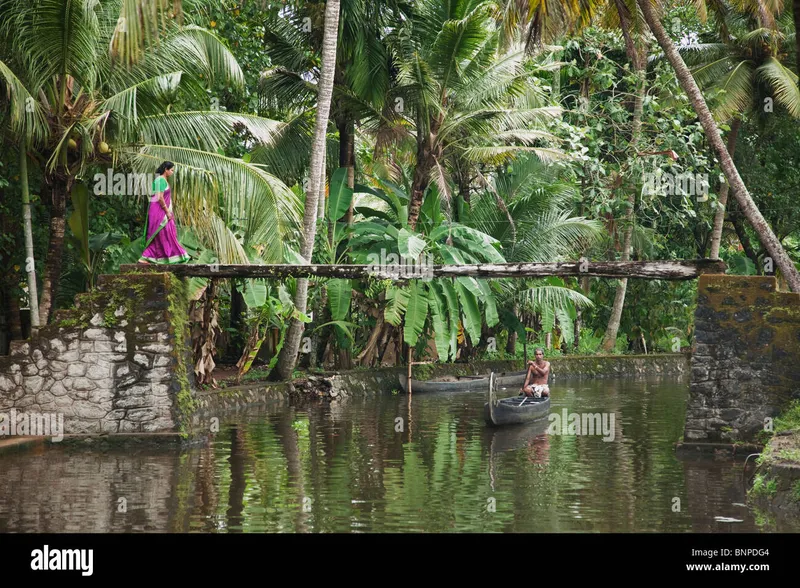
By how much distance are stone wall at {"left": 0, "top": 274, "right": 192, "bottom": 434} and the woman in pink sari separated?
0.57 metres

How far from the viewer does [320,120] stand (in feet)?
63.2

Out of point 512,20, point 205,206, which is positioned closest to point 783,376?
point 512,20

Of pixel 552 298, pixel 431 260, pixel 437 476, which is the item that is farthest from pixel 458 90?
pixel 437 476

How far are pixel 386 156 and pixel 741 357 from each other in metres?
15.4

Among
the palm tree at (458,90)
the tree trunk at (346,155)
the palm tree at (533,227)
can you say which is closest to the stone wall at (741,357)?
the palm tree at (458,90)

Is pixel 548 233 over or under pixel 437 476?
over

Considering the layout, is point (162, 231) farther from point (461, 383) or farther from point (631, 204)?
point (631, 204)

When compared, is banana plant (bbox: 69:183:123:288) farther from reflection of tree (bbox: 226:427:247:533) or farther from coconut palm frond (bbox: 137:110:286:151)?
reflection of tree (bbox: 226:427:247:533)

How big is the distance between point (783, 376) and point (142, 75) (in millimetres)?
10764

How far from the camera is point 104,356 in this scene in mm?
13773

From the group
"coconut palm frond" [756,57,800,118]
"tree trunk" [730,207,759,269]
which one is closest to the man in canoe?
"coconut palm frond" [756,57,800,118]

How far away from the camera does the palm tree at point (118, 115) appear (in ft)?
48.6
